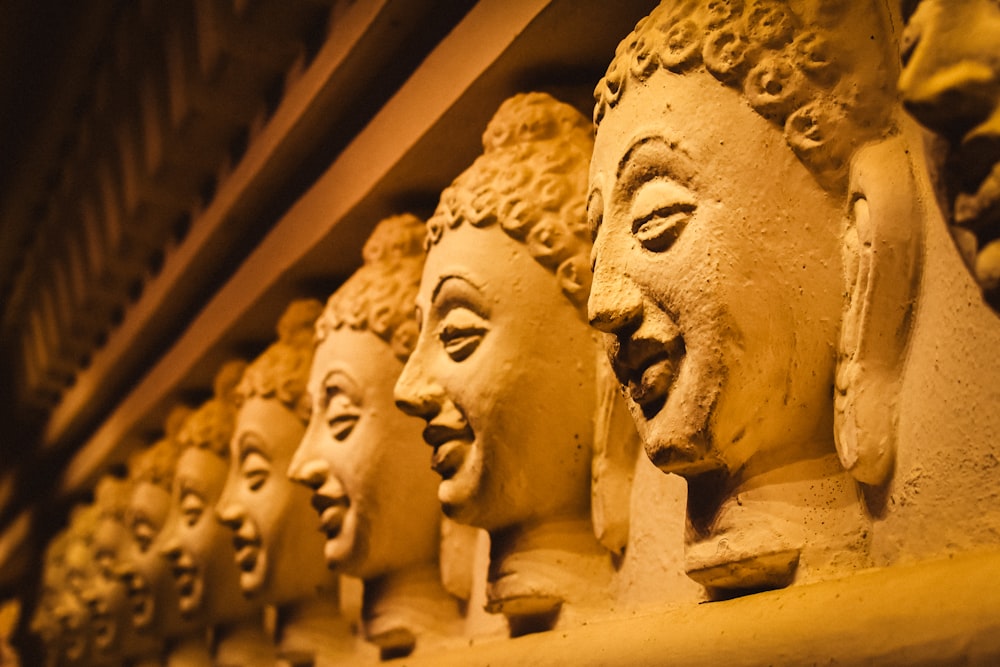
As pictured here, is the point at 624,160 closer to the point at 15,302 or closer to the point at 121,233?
the point at 121,233

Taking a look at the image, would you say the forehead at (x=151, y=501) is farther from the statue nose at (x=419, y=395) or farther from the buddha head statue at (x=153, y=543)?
the statue nose at (x=419, y=395)

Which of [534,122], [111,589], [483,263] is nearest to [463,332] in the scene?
[483,263]

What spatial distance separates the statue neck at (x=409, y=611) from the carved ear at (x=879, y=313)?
3.99 ft

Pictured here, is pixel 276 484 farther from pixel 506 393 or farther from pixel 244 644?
pixel 506 393

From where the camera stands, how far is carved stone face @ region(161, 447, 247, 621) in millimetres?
3238

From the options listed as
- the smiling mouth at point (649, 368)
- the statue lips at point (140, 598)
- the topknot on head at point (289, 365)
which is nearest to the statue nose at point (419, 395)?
the smiling mouth at point (649, 368)

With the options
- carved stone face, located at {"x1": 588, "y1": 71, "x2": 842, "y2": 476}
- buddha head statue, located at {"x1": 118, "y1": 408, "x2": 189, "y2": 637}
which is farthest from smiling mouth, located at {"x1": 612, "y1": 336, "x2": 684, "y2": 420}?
buddha head statue, located at {"x1": 118, "y1": 408, "x2": 189, "y2": 637}

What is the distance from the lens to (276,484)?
9.25ft

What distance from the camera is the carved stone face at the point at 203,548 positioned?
3.24 m

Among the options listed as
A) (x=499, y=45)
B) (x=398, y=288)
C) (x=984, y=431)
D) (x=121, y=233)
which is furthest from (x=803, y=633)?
(x=121, y=233)

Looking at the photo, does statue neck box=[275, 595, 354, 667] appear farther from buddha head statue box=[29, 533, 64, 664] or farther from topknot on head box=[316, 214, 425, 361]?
buddha head statue box=[29, 533, 64, 664]

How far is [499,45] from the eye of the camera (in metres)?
1.98

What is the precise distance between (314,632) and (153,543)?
3.88 feet

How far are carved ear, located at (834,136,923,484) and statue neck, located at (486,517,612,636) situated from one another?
639mm
